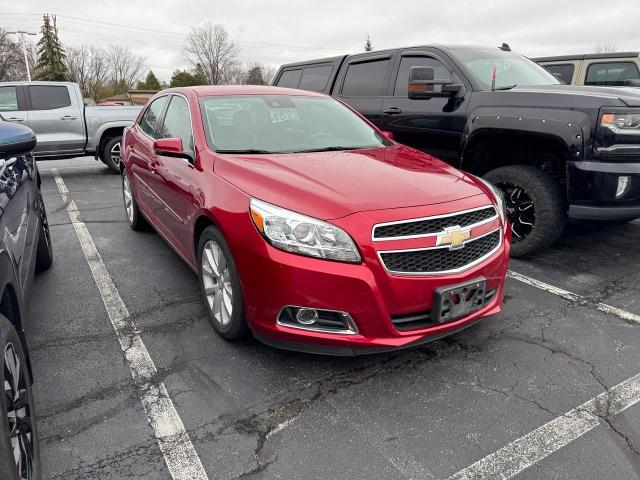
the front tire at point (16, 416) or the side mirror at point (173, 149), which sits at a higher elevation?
the side mirror at point (173, 149)

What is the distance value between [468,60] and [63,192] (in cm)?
643

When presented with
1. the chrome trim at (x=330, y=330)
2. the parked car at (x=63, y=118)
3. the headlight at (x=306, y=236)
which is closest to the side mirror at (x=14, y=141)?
the headlight at (x=306, y=236)

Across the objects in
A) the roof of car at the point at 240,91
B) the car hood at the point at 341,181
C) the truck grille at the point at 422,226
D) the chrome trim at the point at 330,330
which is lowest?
the chrome trim at the point at 330,330

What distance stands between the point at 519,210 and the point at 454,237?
2209 millimetres

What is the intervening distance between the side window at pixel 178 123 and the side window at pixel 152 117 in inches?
10.4

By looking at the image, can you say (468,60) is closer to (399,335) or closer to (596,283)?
(596,283)

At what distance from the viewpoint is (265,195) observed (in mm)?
A: 2648

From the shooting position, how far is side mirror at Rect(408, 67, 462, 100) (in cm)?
462

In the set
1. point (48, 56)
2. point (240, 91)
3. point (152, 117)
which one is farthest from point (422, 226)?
point (48, 56)

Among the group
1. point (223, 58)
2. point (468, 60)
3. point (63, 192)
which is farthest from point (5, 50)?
point (468, 60)

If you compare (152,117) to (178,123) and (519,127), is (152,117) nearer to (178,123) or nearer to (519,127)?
(178,123)

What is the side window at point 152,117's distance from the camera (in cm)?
451

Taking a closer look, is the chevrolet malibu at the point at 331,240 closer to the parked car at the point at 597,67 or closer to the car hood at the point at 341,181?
the car hood at the point at 341,181

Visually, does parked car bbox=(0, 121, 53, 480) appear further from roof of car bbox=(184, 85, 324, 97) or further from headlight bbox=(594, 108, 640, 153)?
headlight bbox=(594, 108, 640, 153)
